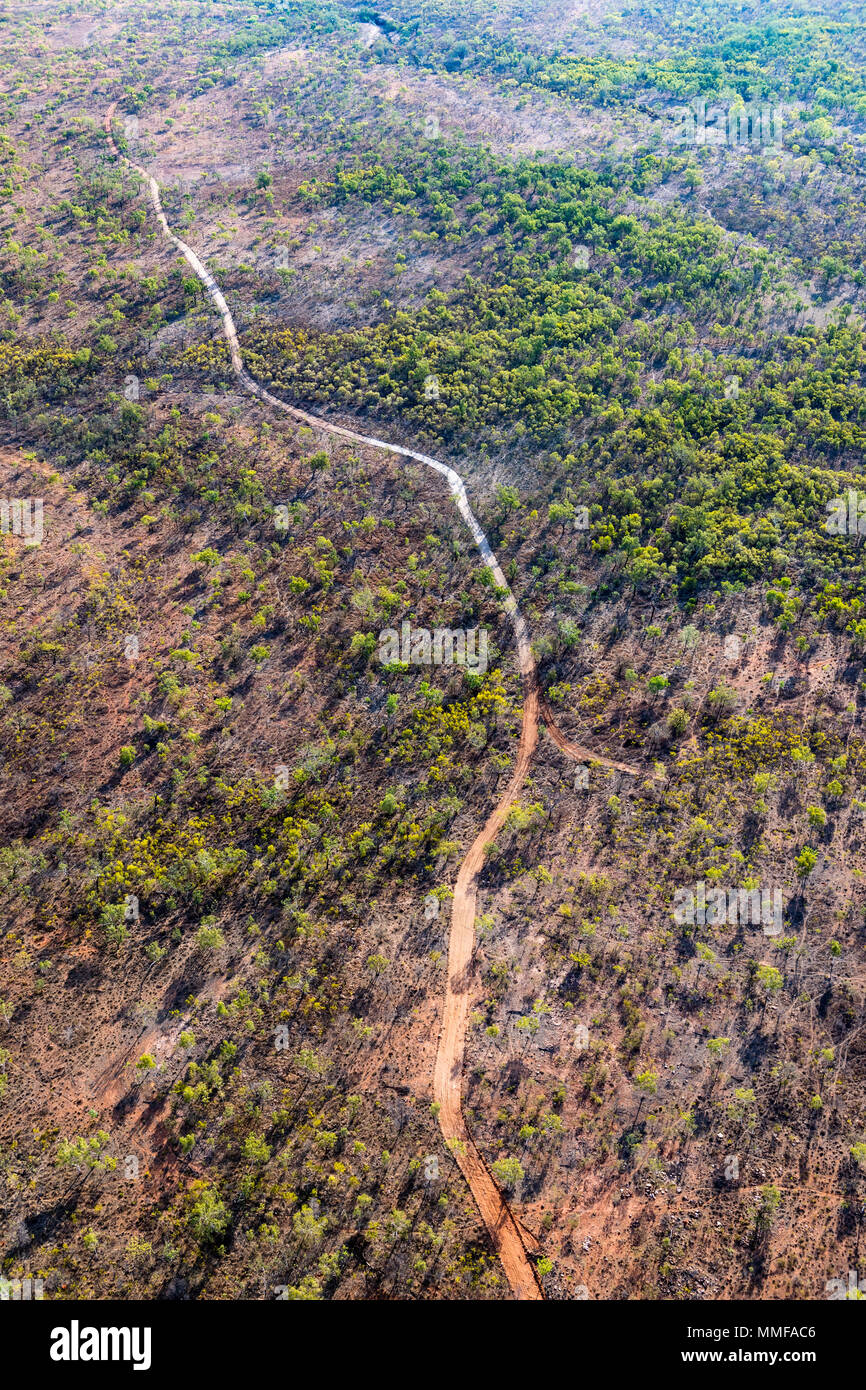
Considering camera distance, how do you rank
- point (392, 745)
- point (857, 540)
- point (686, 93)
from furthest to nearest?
point (686, 93)
point (857, 540)
point (392, 745)

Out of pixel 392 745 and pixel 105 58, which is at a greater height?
pixel 105 58

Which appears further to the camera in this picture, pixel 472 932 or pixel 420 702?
pixel 420 702

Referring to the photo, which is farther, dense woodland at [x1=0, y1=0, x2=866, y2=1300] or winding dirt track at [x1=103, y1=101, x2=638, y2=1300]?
dense woodland at [x1=0, y1=0, x2=866, y2=1300]

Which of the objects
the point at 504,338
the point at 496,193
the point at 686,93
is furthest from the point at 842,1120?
the point at 686,93

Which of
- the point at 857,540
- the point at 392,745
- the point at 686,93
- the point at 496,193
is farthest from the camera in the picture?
the point at 686,93

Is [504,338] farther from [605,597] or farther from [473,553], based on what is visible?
[605,597]

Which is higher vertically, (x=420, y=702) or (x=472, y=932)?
(x=420, y=702)

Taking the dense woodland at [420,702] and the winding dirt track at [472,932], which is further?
the dense woodland at [420,702]

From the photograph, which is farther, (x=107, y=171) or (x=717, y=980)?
(x=107, y=171)
